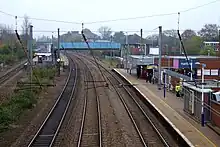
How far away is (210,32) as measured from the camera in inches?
3844

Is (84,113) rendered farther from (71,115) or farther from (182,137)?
(182,137)

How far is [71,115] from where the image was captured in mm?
20516

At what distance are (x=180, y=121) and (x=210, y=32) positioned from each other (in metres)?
84.4

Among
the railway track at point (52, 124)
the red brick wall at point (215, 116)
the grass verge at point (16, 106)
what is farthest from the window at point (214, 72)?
the red brick wall at point (215, 116)

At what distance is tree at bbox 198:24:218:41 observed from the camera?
9600 centimetres

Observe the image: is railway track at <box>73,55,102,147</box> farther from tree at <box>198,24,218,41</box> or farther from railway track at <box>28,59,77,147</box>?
tree at <box>198,24,218,41</box>

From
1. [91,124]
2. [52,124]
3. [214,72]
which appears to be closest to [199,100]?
[91,124]

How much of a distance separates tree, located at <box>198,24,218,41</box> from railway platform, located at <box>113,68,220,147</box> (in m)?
72.8

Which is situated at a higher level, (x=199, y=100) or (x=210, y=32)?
(x=210, y=32)

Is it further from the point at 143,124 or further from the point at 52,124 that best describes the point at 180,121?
the point at 52,124

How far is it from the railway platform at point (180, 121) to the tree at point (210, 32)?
72785mm

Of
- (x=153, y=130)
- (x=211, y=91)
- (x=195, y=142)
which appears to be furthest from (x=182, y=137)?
(x=211, y=91)

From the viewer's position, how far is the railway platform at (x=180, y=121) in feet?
45.7

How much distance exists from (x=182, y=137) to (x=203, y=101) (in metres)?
3.38
